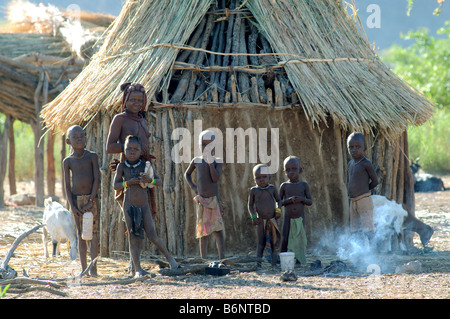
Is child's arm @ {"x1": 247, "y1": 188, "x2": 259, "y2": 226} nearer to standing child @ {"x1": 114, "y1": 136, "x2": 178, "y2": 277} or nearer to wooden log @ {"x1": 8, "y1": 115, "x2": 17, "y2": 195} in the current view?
standing child @ {"x1": 114, "y1": 136, "x2": 178, "y2": 277}

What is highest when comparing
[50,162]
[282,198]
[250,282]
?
[50,162]

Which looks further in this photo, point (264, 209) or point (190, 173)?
point (190, 173)

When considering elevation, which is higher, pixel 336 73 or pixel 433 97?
pixel 433 97

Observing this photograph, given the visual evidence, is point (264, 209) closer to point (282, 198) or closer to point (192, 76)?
point (282, 198)

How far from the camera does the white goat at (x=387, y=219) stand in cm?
651

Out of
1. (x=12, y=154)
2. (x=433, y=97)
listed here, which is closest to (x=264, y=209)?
(x=12, y=154)

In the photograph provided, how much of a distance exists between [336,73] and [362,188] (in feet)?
5.09

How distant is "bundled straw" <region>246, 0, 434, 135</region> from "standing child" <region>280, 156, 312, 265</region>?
0.75 m

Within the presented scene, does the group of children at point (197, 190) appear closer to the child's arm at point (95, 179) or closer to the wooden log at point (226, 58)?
the child's arm at point (95, 179)

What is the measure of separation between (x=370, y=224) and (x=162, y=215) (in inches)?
86.6

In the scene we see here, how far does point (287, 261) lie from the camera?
5535 mm

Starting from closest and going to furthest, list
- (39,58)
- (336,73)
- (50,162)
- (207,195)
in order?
(207,195), (336,73), (39,58), (50,162)
